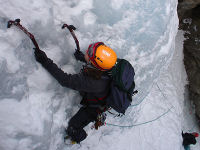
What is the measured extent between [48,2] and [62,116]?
150 centimetres

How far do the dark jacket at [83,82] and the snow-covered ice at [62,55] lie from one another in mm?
207

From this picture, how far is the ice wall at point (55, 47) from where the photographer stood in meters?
1.92

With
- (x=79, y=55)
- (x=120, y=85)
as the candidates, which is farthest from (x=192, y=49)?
(x=79, y=55)

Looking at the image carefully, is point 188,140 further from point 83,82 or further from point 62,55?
point 62,55

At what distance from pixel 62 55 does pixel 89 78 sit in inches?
20.7

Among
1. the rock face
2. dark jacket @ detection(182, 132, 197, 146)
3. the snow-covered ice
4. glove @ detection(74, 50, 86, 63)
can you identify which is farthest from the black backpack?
the rock face

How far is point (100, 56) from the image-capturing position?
7.04 feet

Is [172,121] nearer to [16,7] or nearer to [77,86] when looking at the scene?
[77,86]

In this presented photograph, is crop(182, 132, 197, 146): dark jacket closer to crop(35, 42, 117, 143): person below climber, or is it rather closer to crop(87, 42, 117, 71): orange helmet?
crop(35, 42, 117, 143): person below climber

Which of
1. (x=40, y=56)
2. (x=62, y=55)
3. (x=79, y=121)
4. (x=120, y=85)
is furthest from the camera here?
(x=79, y=121)

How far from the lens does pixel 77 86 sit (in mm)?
2111

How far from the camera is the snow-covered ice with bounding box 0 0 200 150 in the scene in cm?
193

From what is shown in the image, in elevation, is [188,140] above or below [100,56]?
below

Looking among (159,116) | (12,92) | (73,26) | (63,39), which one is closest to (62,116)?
(12,92)
